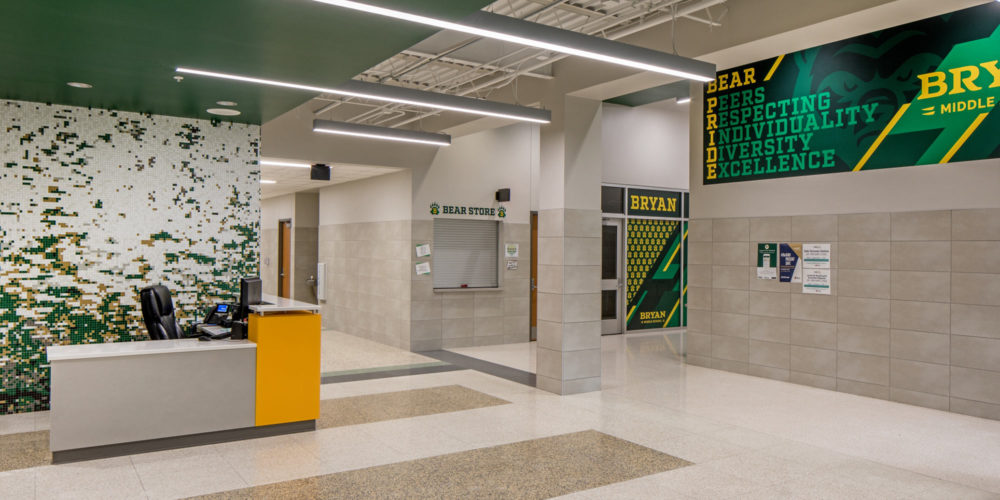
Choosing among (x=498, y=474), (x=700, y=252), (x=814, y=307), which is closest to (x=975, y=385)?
(x=814, y=307)

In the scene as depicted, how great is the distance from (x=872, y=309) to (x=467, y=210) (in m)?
5.68

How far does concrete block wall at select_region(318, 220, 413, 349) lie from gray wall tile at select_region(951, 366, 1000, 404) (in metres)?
6.69

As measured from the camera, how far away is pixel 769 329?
25.1ft

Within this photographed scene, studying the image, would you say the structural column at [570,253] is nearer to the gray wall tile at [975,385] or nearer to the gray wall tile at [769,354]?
the gray wall tile at [769,354]

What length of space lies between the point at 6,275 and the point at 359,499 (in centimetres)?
416

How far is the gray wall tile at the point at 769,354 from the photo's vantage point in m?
7.50

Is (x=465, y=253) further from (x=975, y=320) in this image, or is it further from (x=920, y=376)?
(x=975, y=320)

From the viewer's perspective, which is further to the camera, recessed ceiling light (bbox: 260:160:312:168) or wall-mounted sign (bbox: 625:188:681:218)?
wall-mounted sign (bbox: 625:188:681:218)

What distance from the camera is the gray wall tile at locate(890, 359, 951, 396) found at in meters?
6.15

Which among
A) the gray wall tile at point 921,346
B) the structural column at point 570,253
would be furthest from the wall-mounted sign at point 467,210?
the gray wall tile at point 921,346

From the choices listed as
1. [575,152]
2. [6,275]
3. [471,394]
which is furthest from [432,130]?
[6,275]

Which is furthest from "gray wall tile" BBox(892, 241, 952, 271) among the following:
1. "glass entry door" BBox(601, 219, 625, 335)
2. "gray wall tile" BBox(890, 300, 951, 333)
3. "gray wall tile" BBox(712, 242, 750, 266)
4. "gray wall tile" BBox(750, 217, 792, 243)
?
"glass entry door" BBox(601, 219, 625, 335)

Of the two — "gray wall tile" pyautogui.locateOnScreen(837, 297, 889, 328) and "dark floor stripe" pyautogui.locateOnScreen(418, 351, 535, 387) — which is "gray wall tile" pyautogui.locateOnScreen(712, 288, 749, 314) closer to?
"gray wall tile" pyautogui.locateOnScreen(837, 297, 889, 328)

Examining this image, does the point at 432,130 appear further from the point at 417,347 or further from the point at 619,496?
the point at 619,496
